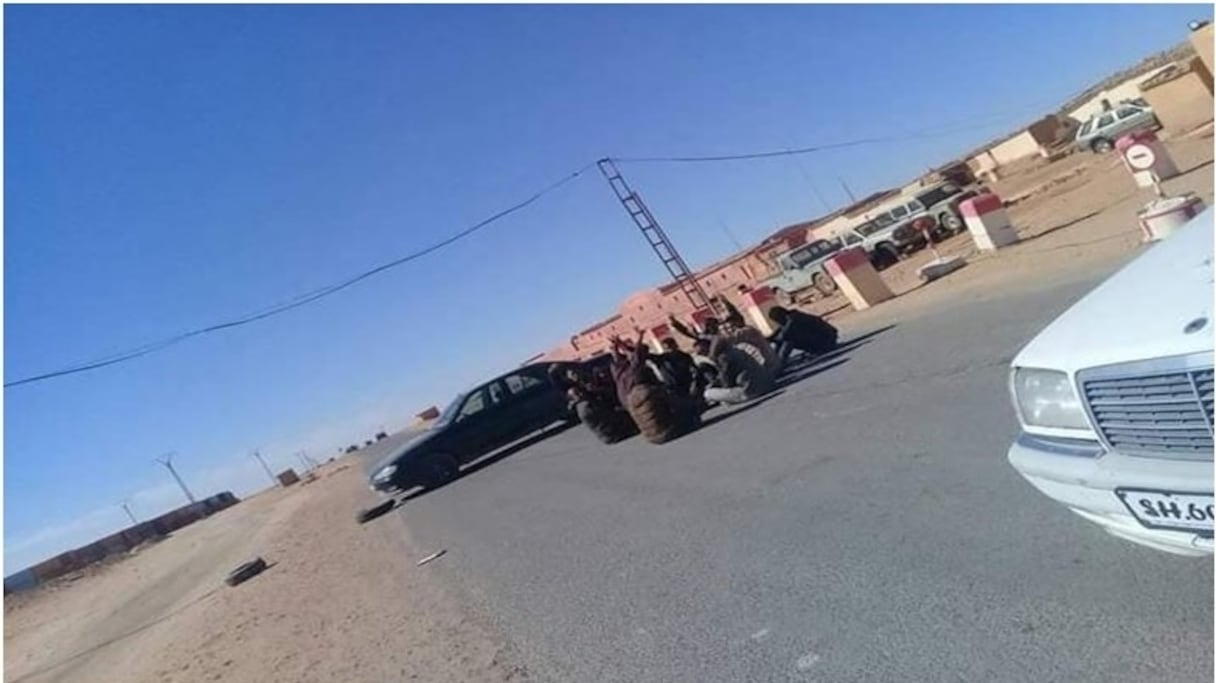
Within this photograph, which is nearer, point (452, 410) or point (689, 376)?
point (689, 376)

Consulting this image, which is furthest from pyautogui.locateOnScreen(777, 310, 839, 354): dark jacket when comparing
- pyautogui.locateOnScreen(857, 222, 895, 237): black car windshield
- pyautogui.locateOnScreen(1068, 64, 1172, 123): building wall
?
pyautogui.locateOnScreen(1068, 64, 1172, 123): building wall

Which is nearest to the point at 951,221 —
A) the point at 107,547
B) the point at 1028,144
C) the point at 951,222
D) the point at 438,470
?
the point at 951,222

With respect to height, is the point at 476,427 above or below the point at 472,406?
below

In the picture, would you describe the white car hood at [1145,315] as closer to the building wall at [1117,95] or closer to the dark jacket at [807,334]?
the dark jacket at [807,334]

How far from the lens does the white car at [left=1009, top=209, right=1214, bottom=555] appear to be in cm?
273

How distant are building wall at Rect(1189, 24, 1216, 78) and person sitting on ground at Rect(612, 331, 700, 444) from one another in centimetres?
1820

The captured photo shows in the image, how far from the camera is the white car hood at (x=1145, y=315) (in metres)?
2.76

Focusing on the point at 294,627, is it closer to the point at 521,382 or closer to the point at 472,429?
Answer: the point at 472,429

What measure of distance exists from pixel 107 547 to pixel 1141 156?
246ft

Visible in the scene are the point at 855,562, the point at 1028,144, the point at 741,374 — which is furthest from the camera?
the point at 1028,144

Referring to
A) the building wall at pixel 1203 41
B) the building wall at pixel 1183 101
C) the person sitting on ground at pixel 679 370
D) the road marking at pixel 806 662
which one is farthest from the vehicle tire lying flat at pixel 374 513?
the building wall at pixel 1183 101

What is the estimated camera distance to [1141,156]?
17078mm

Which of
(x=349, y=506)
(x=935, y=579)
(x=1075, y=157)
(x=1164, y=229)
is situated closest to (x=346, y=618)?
(x=935, y=579)

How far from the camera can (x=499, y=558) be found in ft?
30.9
